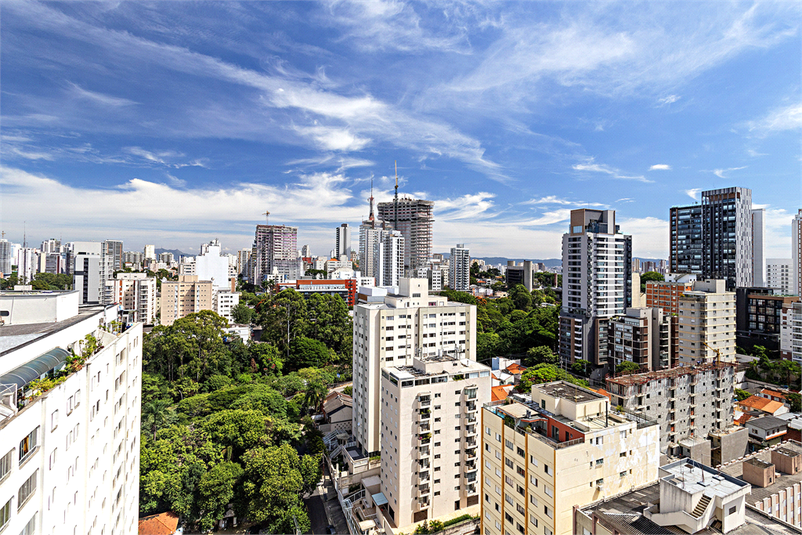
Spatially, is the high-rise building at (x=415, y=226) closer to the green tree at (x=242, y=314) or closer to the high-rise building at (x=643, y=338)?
the green tree at (x=242, y=314)

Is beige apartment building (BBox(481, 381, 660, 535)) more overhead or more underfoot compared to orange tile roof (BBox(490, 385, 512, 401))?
more overhead

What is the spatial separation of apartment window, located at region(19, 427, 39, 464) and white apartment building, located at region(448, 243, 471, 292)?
192 feet

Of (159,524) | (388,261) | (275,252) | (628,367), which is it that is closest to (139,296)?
(388,261)

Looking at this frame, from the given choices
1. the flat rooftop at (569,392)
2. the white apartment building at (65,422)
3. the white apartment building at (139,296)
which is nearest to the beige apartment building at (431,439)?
the flat rooftop at (569,392)

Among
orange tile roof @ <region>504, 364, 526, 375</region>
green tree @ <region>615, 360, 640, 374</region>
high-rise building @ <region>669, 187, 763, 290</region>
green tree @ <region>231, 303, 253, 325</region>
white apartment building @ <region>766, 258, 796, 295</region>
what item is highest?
high-rise building @ <region>669, 187, 763, 290</region>

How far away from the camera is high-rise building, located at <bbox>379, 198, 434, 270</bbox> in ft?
237

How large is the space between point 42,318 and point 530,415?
29.8 feet

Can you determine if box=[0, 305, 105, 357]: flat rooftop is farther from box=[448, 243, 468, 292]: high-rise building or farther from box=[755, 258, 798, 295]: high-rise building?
box=[448, 243, 468, 292]: high-rise building

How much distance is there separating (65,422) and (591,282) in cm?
2698

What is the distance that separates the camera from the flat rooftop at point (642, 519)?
18.9ft

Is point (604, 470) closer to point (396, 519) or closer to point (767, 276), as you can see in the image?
point (396, 519)

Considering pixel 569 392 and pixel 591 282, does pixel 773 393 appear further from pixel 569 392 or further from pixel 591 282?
pixel 569 392

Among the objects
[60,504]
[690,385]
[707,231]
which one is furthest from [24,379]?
[707,231]

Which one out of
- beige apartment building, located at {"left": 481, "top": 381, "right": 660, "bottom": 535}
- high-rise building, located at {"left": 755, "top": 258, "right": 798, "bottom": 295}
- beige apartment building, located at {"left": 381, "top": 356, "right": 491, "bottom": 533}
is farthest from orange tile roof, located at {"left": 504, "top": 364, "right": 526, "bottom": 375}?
high-rise building, located at {"left": 755, "top": 258, "right": 798, "bottom": 295}
